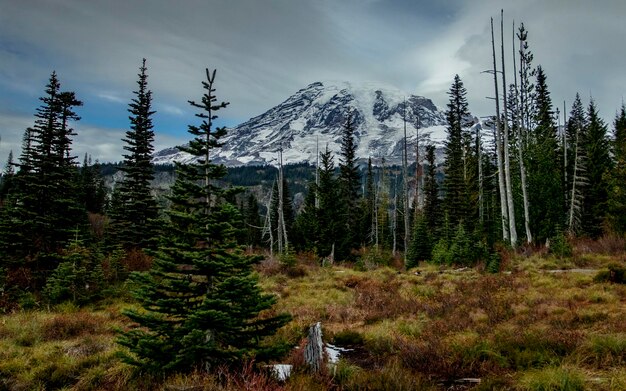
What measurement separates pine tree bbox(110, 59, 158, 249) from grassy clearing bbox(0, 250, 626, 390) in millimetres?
8880

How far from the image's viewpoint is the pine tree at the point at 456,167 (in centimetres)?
3578

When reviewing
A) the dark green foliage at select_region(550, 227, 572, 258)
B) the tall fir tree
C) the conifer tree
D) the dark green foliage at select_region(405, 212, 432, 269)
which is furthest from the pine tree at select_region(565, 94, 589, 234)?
the conifer tree

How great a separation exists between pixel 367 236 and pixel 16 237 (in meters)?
43.1

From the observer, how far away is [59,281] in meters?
15.0

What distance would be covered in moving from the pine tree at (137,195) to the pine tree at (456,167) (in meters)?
24.1

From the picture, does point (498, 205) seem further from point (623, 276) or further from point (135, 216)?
point (135, 216)

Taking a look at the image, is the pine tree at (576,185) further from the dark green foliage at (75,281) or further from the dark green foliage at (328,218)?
the dark green foliage at (75,281)

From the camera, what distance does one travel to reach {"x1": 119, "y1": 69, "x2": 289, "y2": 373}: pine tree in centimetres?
605

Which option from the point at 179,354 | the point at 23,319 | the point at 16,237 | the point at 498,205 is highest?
the point at 498,205

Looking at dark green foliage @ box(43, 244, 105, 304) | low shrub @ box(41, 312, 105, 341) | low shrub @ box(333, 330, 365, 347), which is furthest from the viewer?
dark green foliage @ box(43, 244, 105, 304)

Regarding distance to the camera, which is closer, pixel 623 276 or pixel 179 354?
pixel 179 354

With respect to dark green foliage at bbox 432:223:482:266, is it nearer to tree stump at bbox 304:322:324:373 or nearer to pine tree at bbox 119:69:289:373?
tree stump at bbox 304:322:324:373

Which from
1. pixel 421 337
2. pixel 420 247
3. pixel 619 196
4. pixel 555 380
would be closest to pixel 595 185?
pixel 619 196

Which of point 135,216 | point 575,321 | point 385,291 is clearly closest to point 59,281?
point 135,216
